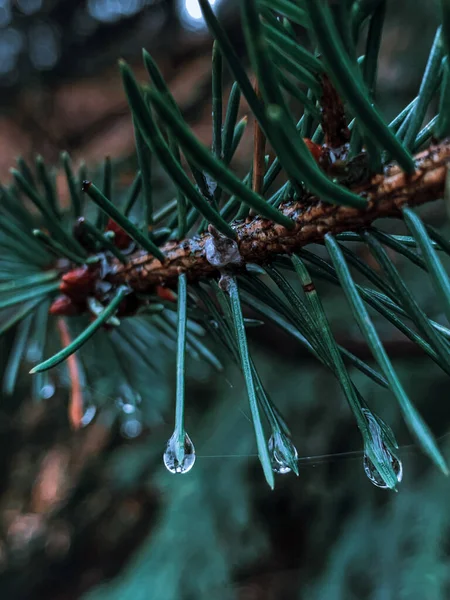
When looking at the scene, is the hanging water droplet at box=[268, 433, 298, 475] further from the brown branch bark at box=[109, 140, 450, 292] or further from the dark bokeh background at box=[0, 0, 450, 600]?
the dark bokeh background at box=[0, 0, 450, 600]

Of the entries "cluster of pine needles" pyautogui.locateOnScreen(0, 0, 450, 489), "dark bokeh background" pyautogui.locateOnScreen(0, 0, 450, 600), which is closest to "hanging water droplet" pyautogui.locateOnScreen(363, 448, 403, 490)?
"cluster of pine needles" pyautogui.locateOnScreen(0, 0, 450, 489)

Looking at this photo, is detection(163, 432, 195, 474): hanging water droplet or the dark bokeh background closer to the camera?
detection(163, 432, 195, 474): hanging water droplet

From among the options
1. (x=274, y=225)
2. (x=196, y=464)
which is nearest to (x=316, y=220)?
(x=274, y=225)

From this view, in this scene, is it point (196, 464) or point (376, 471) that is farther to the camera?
point (196, 464)

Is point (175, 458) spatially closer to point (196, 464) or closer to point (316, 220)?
point (316, 220)

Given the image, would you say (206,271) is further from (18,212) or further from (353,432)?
(353,432)

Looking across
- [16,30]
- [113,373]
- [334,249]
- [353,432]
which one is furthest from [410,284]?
[16,30]
